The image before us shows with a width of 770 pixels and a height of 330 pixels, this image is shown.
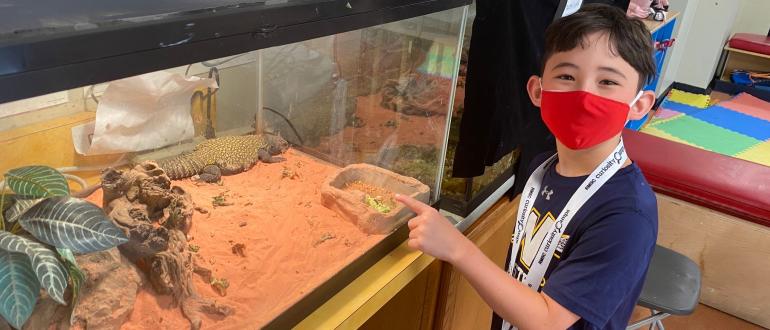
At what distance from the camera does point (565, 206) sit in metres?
1.15

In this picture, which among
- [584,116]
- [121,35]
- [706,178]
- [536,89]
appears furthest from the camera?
[706,178]

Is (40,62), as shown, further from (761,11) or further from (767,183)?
(761,11)

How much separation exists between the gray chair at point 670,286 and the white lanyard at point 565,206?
72 centimetres

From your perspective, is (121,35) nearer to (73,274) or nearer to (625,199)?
(73,274)

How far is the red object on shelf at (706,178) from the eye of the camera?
272 centimetres

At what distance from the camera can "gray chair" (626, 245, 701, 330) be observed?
1751 millimetres

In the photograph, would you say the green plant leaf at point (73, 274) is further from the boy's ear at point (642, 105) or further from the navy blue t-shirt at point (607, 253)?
the boy's ear at point (642, 105)

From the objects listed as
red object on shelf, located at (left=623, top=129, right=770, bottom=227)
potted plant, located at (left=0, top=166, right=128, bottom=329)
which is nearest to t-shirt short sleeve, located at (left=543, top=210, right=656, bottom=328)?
potted plant, located at (left=0, top=166, right=128, bottom=329)

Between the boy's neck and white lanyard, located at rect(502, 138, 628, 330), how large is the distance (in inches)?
0.6

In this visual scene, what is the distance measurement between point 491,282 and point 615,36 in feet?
1.68

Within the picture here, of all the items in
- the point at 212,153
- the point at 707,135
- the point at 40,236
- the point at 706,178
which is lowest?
the point at 707,135

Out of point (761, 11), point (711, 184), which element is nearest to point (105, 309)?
point (711, 184)

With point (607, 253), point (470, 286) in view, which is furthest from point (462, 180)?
point (607, 253)

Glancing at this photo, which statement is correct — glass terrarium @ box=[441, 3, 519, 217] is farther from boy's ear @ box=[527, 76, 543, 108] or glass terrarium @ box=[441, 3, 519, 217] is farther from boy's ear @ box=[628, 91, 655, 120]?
boy's ear @ box=[628, 91, 655, 120]
